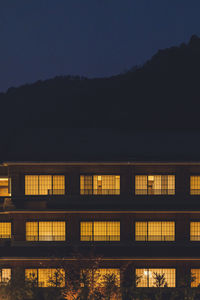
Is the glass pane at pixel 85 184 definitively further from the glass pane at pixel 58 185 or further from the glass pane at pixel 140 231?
the glass pane at pixel 140 231

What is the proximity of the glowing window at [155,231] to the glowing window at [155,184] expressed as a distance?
220cm

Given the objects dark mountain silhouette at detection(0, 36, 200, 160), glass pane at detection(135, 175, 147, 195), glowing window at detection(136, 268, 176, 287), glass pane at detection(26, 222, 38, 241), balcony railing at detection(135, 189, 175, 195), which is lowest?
glowing window at detection(136, 268, 176, 287)

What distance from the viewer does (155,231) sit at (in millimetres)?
28844

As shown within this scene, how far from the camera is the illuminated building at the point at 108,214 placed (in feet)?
92.1

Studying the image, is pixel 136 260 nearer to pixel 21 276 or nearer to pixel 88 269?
pixel 88 269

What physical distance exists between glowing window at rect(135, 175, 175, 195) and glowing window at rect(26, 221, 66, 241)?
240 inches

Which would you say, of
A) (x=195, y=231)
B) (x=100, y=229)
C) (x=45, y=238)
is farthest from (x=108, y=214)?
(x=195, y=231)

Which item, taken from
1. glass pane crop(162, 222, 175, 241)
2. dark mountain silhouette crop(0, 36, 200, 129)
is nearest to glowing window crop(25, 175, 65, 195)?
glass pane crop(162, 222, 175, 241)

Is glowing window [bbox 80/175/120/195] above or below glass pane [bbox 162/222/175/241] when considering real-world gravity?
above

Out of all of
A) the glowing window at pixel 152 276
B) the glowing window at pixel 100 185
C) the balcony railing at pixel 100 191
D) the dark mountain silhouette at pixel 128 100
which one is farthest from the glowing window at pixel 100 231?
the dark mountain silhouette at pixel 128 100

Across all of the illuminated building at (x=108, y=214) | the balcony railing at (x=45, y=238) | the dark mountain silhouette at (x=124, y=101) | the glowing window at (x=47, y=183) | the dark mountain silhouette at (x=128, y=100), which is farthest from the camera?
the dark mountain silhouette at (x=128, y=100)

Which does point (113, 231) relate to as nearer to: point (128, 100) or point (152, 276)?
point (152, 276)

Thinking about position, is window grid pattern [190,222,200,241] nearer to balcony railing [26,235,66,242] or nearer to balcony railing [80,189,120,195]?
balcony railing [80,189,120,195]

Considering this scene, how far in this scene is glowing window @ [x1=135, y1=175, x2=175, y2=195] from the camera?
28.9 m
